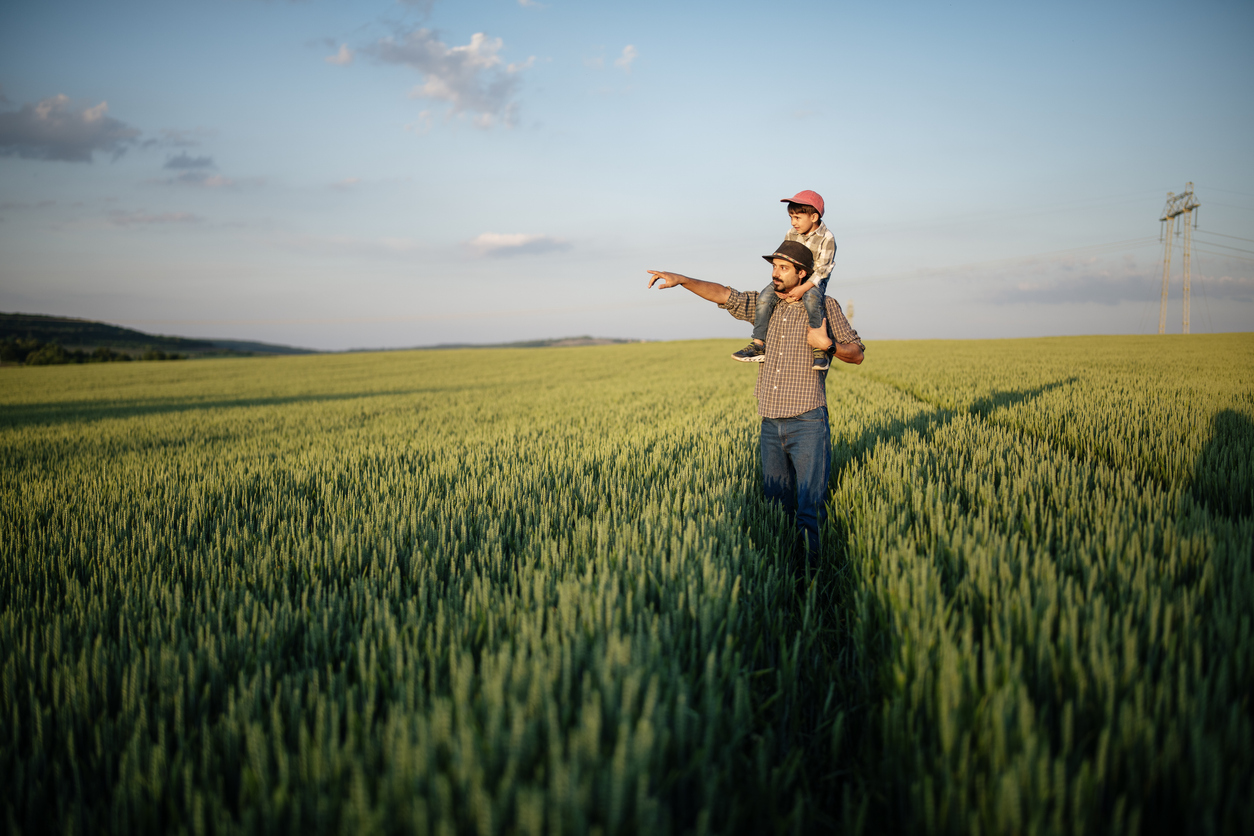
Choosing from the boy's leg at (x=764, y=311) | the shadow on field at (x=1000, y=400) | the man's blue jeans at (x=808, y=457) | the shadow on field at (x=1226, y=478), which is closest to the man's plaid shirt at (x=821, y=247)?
the boy's leg at (x=764, y=311)

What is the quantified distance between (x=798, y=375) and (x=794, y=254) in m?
0.71

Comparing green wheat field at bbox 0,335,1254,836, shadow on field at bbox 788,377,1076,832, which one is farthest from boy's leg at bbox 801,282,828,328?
shadow on field at bbox 788,377,1076,832

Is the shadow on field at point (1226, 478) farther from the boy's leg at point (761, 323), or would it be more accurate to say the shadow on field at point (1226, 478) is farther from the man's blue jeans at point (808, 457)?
the boy's leg at point (761, 323)

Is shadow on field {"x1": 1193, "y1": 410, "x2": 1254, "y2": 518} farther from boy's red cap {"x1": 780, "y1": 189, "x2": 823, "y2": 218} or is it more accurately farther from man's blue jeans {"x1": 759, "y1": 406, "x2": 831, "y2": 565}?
boy's red cap {"x1": 780, "y1": 189, "x2": 823, "y2": 218}

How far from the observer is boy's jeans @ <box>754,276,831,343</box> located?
10.1ft

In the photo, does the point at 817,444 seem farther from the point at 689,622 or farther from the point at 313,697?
the point at 313,697

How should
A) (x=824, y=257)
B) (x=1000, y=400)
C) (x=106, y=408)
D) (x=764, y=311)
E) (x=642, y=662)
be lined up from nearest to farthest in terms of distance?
1. (x=642, y=662)
2. (x=764, y=311)
3. (x=824, y=257)
4. (x=1000, y=400)
5. (x=106, y=408)

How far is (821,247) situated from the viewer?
3.48m

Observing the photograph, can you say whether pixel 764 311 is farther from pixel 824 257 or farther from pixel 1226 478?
pixel 1226 478

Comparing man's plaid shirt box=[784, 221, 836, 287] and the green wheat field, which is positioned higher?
man's plaid shirt box=[784, 221, 836, 287]

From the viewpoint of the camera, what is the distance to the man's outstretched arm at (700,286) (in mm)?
3387

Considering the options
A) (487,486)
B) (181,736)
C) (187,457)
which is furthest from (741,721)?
(187,457)

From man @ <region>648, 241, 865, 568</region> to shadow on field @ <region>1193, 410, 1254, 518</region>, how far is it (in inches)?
81.5

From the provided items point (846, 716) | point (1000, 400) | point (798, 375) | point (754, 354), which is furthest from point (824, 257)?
point (1000, 400)
